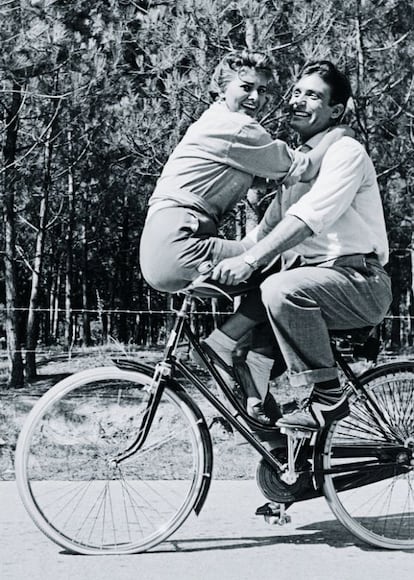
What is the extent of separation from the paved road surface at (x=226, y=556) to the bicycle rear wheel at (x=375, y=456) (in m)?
0.10

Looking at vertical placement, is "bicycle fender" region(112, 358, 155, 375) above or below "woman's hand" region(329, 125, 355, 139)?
below

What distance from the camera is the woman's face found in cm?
340

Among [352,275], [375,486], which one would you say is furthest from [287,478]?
[352,275]

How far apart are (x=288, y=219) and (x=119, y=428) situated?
101 cm

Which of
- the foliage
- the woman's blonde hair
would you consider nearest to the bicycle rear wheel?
the woman's blonde hair

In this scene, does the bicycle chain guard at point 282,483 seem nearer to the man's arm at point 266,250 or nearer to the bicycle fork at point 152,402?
the bicycle fork at point 152,402

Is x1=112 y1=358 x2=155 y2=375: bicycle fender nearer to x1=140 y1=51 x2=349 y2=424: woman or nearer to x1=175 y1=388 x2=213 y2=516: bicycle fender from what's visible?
x1=175 y1=388 x2=213 y2=516: bicycle fender

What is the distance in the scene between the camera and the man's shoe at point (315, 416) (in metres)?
3.45

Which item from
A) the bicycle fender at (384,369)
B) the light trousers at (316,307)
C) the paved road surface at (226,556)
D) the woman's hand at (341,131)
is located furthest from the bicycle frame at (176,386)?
the woman's hand at (341,131)

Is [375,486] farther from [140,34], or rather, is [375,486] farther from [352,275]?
[140,34]

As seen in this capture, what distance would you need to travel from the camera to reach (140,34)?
9977 millimetres

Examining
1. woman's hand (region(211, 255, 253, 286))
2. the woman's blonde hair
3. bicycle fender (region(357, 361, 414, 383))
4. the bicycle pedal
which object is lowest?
the bicycle pedal

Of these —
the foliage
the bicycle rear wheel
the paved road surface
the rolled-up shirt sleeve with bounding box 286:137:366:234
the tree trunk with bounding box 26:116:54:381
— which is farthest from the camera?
the tree trunk with bounding box 26:116:54:381

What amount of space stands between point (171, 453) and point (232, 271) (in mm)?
791
